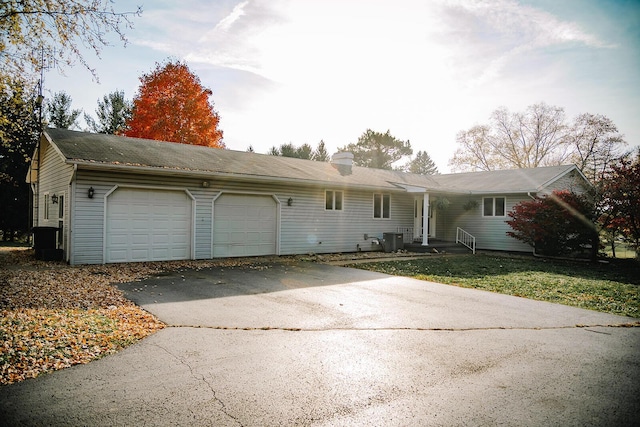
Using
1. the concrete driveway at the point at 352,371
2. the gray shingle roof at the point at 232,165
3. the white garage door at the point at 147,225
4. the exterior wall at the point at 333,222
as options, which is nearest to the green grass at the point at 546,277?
the concrete driveway at the point at 352,371

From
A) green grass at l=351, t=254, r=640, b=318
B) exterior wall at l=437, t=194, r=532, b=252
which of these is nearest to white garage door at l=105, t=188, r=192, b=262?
green grass at l=351, t=254, r=640, b=318

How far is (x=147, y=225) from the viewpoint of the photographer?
12.0 m

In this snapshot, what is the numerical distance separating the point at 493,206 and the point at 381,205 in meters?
5.72

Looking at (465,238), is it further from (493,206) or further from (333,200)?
(333,200)

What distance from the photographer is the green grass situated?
8.09 m

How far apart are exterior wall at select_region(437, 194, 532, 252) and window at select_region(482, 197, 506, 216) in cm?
19

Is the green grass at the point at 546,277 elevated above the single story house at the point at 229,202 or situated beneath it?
situated beneath

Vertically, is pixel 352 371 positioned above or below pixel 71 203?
below

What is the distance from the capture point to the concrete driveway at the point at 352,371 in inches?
124

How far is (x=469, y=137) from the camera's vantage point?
38906 mm

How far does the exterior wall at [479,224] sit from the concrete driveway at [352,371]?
12075 millimetres

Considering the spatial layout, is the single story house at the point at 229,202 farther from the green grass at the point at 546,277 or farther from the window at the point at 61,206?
the green grass at the point at 546,277

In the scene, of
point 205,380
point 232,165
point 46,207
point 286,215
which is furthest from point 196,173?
point 205,380

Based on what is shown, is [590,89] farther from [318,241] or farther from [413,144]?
[413,144]
